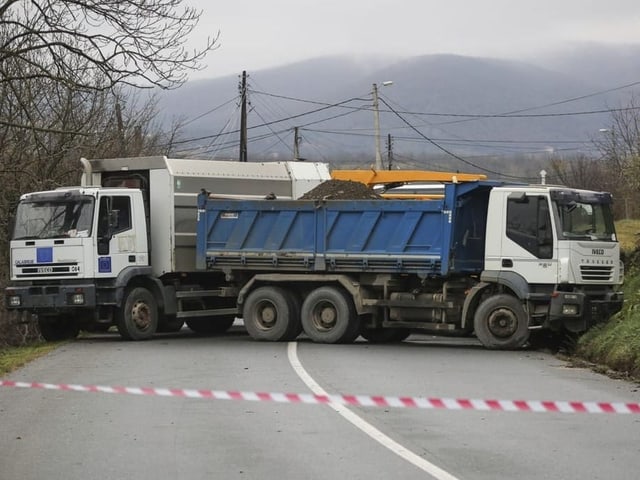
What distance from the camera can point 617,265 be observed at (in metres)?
18.1

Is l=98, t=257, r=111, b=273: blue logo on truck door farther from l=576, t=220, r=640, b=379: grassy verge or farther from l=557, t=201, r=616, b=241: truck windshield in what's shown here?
l=576, t=220, r=640, b=379: grassy verge

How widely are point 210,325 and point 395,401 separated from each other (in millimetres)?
12423

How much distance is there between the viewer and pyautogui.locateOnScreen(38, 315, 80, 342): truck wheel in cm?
2072

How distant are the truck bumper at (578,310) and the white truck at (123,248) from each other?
633cm

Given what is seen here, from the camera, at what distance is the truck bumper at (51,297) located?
62.8ft

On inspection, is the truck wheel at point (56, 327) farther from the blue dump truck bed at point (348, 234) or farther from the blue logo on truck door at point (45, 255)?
the blue dump truck bed at point (348, 234)

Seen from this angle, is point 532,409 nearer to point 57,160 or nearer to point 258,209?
point 258,209

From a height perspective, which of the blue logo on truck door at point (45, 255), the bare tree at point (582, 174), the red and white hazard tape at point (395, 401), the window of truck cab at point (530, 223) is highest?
the bare tree at point (582, 174)

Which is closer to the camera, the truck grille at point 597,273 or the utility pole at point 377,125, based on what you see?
the truck grille at point 597,273

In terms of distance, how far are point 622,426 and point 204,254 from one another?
1211 centimetres

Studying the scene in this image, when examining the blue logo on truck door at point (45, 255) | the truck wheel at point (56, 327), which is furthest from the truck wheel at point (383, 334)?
the blue logo on truck door at point (45, 255)

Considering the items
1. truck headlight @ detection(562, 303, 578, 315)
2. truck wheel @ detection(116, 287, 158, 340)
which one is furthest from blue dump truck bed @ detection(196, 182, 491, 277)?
truck headlight @ detection(562, 303, 578, 315)

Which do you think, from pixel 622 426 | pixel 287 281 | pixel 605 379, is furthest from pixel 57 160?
pixel 622 426

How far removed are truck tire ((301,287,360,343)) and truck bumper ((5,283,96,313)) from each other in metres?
3.95
